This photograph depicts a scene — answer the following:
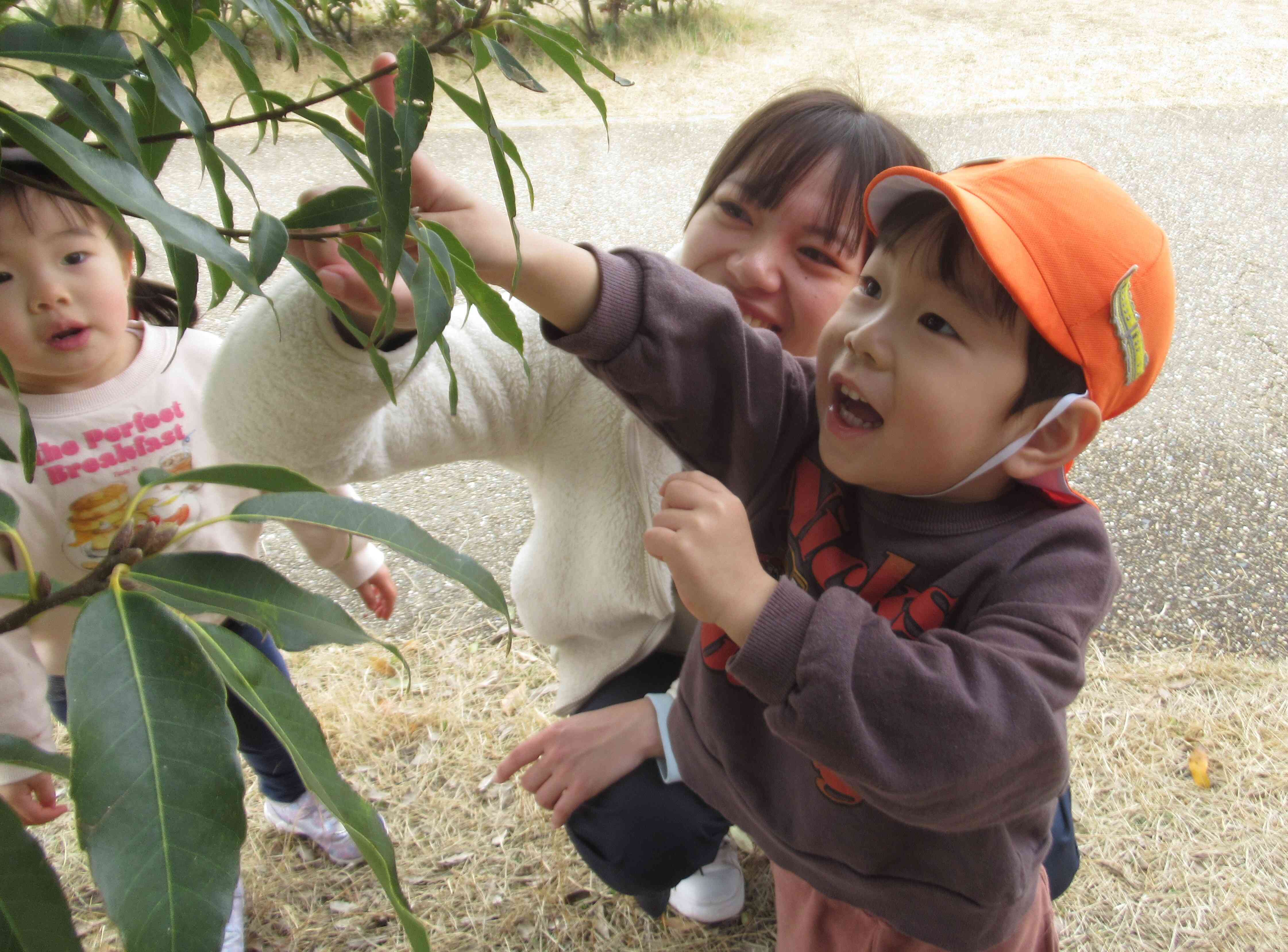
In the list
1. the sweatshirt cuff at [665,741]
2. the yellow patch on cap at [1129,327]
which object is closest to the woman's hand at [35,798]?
the sweatshirt cuff at [665,741]

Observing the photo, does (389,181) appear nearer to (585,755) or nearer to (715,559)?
(715,559)

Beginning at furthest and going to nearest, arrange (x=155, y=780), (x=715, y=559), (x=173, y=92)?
(x=715, y=559) < (x=173, y=92) < (x=155, y=780)

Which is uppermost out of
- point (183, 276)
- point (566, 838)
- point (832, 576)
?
point (183, 276)

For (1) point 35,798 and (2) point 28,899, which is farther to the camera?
(1) point 35,798

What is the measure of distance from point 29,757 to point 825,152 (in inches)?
28.9

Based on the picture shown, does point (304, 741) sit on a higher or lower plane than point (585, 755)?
higher

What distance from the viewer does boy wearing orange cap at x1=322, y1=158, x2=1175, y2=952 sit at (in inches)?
20.7

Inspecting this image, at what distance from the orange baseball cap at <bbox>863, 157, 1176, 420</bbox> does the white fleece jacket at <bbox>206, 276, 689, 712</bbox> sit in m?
0.34

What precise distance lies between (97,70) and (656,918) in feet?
3.41

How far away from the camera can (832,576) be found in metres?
0.67

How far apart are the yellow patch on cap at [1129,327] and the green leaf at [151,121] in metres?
0.53

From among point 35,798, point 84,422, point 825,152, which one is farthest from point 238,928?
point 825,152

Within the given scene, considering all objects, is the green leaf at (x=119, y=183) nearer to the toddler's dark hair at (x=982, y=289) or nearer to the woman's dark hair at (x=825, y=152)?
the toddler's dark hair at (x=982, y=289)

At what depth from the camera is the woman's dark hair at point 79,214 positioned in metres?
0.38
